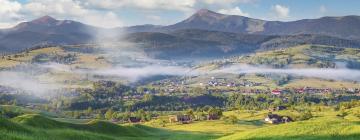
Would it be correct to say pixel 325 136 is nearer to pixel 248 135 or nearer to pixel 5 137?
pixel 248 135

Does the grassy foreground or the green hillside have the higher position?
the green hillside

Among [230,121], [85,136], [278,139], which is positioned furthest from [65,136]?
[230,121]

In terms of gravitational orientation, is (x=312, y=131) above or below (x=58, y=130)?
above

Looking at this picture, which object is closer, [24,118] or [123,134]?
[24,118]

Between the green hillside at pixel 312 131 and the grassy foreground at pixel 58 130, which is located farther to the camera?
the grassy foreground at pixel 58 130

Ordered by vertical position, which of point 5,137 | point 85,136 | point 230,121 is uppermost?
point 5,137

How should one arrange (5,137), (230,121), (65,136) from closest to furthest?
(5,137)
(65,136)
(230,121)

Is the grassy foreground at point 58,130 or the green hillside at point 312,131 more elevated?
the green hillside at point 312,131

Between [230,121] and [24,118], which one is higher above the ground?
[24,118]

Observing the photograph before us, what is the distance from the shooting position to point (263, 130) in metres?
54.0

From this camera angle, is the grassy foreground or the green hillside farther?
the grassy foreground

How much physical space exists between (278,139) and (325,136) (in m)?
4.42

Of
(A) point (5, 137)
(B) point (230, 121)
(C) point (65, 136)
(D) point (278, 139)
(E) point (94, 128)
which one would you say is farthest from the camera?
(B) point (230, 121)

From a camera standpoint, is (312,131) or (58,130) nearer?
(312,131)
